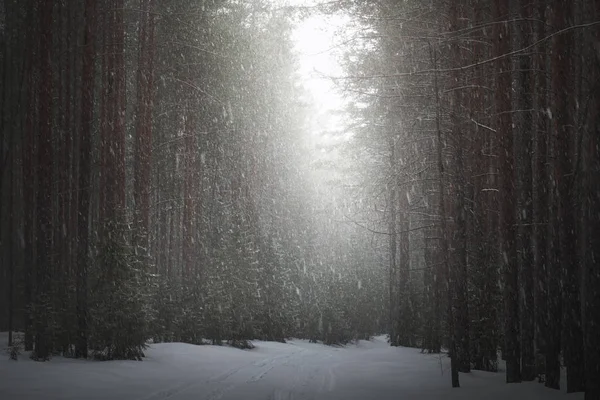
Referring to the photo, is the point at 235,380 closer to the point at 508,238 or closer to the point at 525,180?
the point at 508,238

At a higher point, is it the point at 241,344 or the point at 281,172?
the point at 281,172

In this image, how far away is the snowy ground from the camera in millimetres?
9820

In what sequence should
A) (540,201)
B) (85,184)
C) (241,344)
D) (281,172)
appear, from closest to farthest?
(540,201) < (85,184) < (241,344) < (281,172)

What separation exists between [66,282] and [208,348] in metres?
5.27

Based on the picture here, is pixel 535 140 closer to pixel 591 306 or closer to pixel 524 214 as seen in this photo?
pixel 524 214

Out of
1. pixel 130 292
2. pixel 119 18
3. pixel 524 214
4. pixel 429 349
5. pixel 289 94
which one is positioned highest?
pixel 289 94

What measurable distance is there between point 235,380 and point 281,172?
87.9 ft

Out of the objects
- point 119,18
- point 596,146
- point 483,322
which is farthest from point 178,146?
point 596,146

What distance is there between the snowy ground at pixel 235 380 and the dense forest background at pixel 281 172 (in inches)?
34.9

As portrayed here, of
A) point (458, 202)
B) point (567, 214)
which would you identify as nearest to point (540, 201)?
point (458, 202)

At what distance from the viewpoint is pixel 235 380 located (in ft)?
39.7

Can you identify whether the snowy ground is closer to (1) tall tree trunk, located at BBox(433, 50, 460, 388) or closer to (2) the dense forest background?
(1) tall tree trunk, located at BBox(433, 50, 460, 388)

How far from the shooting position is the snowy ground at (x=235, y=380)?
9820 mm

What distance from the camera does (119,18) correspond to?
17344mm
